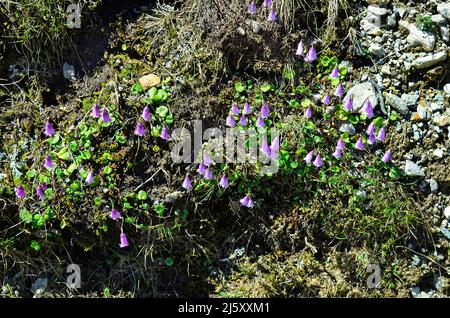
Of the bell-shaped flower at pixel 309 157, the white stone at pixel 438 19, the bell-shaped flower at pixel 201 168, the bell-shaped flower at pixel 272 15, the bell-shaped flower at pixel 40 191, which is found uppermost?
the bell-shaped flower at pixel 272 15

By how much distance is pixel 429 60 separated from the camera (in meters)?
4.84

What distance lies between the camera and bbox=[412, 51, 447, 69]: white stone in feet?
15.8

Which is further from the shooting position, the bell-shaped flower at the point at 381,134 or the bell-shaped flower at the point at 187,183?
the bell-shaped flower at the point at 381,134

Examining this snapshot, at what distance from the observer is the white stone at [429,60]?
4820 mm

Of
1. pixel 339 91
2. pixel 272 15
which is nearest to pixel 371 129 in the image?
pixel 339 91

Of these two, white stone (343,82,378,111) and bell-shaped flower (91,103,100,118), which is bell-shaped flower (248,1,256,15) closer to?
white stone (343,82,378,111)

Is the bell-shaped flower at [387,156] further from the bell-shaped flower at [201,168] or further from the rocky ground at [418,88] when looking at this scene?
the bell-shaped flower at [201,168]

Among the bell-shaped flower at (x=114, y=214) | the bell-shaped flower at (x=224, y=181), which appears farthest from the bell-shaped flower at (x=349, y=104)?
the bell-shaped flower at (x=114, y=214)

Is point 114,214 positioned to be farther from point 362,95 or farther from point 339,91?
point 362,95

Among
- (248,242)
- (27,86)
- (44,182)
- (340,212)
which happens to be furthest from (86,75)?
(340,212)

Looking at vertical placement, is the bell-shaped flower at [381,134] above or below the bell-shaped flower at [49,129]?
below

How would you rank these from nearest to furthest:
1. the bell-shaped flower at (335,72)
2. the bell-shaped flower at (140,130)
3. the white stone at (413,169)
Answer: the bell-shaped flower at (140,130)
the white stone at (413,169)
the bell-shaped flower at (335,72)

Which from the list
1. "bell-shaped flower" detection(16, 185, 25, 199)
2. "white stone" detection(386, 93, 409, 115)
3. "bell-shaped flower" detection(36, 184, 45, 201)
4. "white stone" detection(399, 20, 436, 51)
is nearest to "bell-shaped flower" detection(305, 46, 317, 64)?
"white stone" detection(386, 93, 409, 115)

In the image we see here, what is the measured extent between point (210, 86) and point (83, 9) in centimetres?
122
